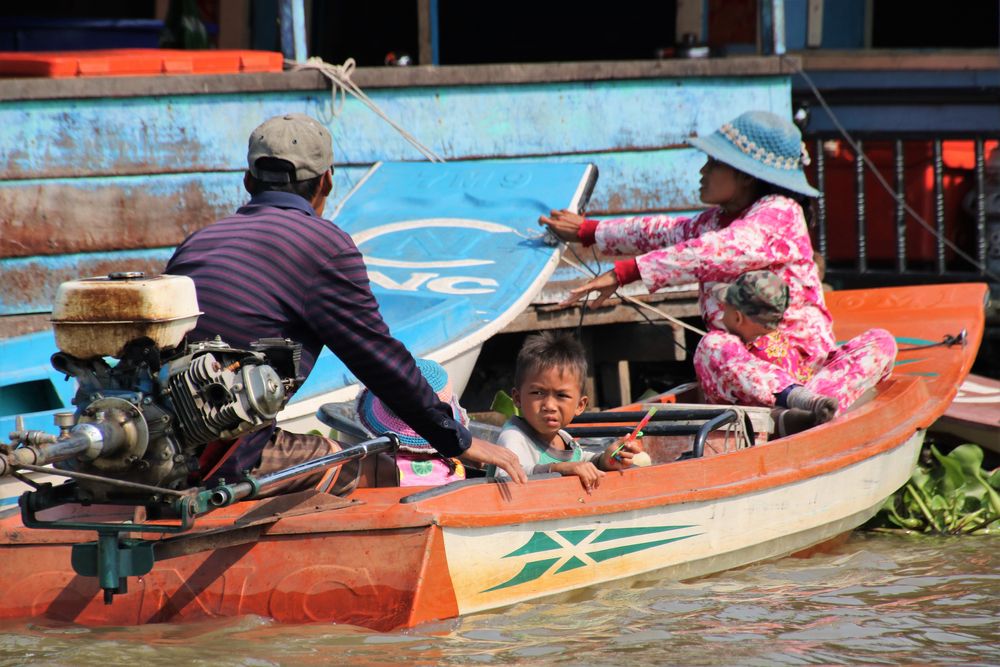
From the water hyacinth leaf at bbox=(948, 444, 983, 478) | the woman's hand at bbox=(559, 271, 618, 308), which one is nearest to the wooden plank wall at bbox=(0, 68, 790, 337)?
the woman's hand at bbox=(559, 271, 618, 308)

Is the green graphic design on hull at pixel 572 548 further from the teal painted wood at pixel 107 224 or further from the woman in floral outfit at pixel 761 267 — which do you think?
the teal painted wood at pixel 107 224

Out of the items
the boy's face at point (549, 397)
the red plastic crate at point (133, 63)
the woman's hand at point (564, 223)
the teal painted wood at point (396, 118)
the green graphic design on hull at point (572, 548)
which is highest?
the red plastic crate at point (133, 63)

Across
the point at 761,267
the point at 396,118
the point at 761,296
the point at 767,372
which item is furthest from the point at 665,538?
the point at 396,118

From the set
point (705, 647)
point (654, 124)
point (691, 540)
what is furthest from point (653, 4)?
point (705, 647)

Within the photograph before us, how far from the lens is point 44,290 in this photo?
654 cm

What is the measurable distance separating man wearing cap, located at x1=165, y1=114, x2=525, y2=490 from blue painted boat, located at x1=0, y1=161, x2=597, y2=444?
5.00 feet

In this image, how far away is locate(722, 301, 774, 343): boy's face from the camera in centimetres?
530

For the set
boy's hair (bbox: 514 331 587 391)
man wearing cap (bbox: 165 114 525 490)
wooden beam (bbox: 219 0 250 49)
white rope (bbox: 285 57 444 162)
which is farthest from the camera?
wooden beam (bbox: 219 0 250 49)

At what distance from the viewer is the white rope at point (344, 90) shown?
22.3 ft

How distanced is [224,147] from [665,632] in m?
3.87

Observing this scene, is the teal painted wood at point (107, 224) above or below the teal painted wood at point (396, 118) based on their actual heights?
below

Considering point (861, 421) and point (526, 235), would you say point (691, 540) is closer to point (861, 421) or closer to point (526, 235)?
point (861, 421)

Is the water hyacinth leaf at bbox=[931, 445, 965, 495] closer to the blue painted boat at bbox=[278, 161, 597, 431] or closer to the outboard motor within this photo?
the blue painted boat at bbox=[278, 161, 597, 431]

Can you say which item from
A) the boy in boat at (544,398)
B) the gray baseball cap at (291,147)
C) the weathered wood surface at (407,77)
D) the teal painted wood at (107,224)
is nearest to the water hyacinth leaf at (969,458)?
the boy in boat at (544,398)
